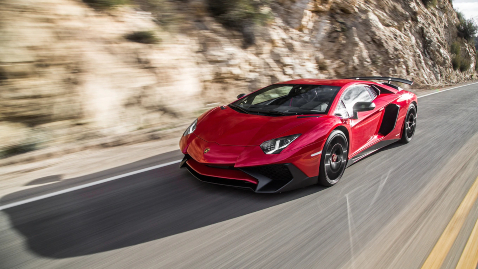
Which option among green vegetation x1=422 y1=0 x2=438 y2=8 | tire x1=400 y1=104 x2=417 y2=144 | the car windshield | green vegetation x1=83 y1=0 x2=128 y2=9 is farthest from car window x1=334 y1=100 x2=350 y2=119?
green vegetation x1=422 y1=0 x2=438 y2=8

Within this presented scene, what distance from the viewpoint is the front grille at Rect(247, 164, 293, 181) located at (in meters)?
3.69

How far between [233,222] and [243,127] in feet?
3.90

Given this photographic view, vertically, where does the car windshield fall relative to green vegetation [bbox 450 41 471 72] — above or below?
below

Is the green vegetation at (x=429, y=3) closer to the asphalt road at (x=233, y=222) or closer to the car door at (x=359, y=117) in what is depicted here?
the car door at (x=359, y=117)

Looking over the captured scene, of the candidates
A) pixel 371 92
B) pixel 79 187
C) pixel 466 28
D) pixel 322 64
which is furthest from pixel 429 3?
pixel 79 187

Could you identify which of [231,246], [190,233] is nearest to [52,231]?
[190,233]

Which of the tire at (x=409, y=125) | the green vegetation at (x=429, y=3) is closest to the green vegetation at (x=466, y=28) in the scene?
the green vegetation at (x=429, y=3)

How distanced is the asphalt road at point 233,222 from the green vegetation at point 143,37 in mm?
4032

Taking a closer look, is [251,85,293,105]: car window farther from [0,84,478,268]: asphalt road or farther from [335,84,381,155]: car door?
[0,84,478,268]: asphalt road

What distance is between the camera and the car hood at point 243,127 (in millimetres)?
3926

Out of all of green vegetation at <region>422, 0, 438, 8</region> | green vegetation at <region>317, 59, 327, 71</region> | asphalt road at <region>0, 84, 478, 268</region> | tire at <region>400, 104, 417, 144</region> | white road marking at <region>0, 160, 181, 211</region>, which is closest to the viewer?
asphalt road at <region>0, 84, 478, 268</region>

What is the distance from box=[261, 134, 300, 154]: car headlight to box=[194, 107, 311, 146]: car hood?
56 millimetres

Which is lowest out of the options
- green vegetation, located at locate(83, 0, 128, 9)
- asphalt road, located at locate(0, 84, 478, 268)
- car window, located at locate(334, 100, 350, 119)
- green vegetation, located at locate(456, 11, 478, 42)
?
asphalt road, located at locate(0, 84, 478, 268)

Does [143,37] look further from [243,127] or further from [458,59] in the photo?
[458,59]
